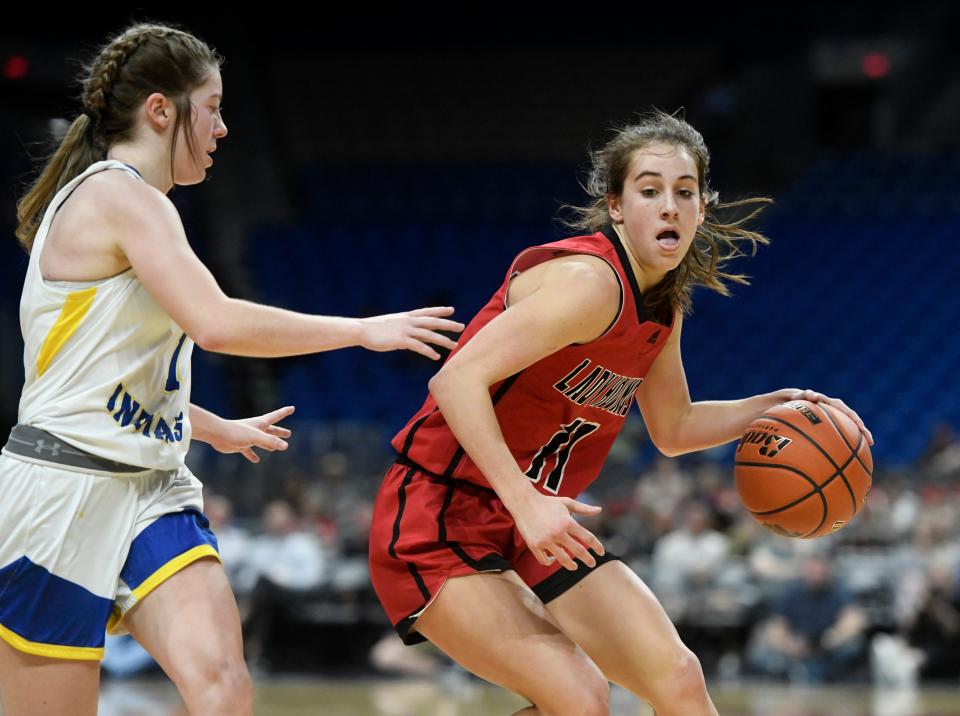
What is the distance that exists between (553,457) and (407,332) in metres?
0.84

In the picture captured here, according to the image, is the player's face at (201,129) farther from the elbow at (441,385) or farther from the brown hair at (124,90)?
the elbow at (441,385)

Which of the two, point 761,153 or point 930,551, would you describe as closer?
point 930,551

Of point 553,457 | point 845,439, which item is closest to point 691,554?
point 845,439

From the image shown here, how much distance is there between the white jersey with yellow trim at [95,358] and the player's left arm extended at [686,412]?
4.90ft

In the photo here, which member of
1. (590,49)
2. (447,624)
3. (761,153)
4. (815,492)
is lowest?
(447,624)

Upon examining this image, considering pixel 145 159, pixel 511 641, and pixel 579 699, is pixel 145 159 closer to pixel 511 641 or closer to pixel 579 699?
pixel 511 641

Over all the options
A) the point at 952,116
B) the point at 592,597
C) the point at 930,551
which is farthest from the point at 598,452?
the point at 952,116

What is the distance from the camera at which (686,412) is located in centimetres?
374

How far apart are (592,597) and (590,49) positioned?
16253mm

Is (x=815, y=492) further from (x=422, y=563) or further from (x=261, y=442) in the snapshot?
(x=261, y=442)

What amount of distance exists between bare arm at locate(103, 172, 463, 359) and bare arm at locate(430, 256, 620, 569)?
28 centimetres

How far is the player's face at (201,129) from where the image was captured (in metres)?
2.82

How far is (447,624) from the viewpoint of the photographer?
10.4 ft

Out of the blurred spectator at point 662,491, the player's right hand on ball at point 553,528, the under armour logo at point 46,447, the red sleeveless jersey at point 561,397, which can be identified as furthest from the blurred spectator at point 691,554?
the under armour logo at point 46,447
